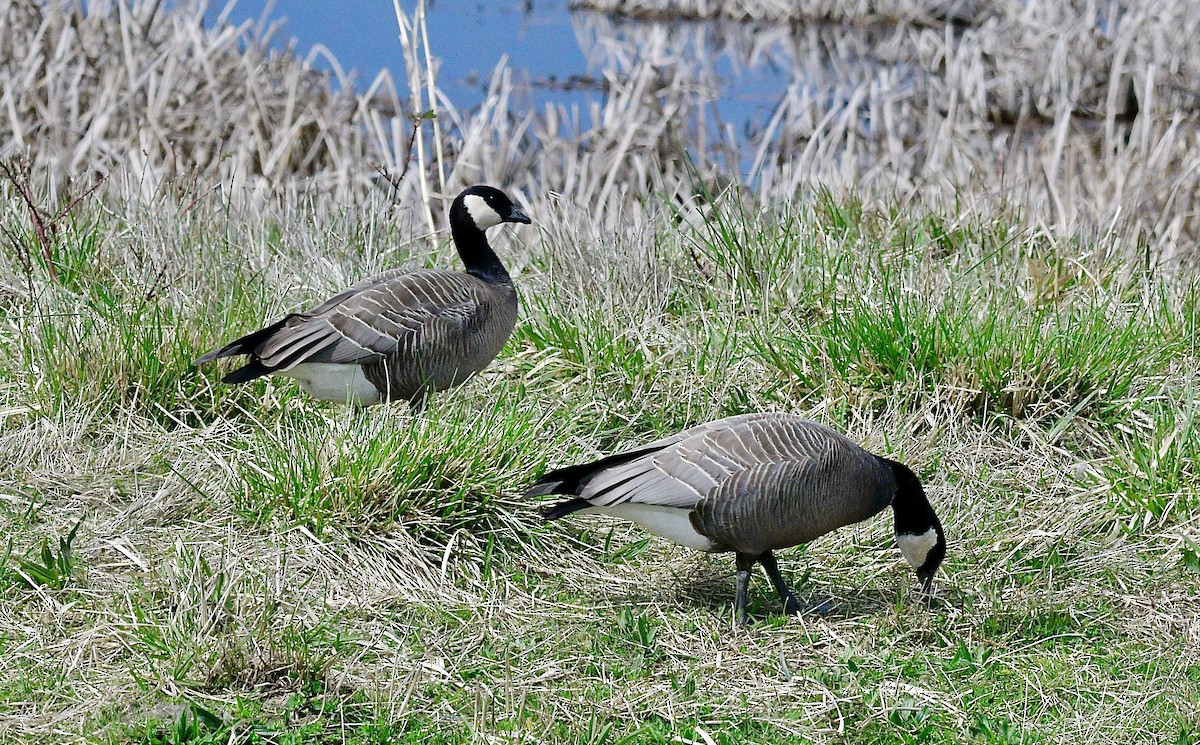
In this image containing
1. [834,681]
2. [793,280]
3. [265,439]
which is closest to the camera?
[834,681]

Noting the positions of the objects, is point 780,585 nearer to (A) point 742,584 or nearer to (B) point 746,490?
(A) point 742,584

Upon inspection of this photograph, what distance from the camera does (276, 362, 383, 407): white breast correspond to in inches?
187

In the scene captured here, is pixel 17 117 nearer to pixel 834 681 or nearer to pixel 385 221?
pixel 385 221

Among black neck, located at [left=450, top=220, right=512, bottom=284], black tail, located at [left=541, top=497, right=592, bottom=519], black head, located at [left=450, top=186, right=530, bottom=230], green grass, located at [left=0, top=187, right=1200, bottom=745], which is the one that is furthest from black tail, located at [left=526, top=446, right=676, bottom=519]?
black head, located at [left=450, top=186, right=530, bottom=230]

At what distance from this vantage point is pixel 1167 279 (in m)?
6.20

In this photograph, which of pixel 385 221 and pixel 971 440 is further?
pixel 385 221

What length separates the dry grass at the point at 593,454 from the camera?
3.61 m

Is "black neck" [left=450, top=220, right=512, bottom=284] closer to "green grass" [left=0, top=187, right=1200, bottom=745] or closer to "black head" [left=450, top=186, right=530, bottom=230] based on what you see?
"black head" [left=450, top=186, right=530, bottom=230]

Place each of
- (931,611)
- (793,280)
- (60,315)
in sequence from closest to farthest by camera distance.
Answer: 1. (931,611)
2. (60,315)
3. (793,280)

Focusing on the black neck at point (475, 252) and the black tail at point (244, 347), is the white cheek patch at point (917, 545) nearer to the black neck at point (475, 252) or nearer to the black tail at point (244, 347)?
the black neck at point (475, 252)

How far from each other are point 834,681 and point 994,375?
5.89 feet

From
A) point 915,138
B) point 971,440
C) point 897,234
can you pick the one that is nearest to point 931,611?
point 971,440

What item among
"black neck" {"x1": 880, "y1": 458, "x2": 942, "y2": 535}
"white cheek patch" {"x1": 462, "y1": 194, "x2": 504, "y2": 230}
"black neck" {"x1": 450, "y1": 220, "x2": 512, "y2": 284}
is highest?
"white cheek patch" {"x1": 462, "y1": 194, "x2": 504, "y2": 230}

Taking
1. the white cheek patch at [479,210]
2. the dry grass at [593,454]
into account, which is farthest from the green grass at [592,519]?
the white cheek patch at [479,210]
